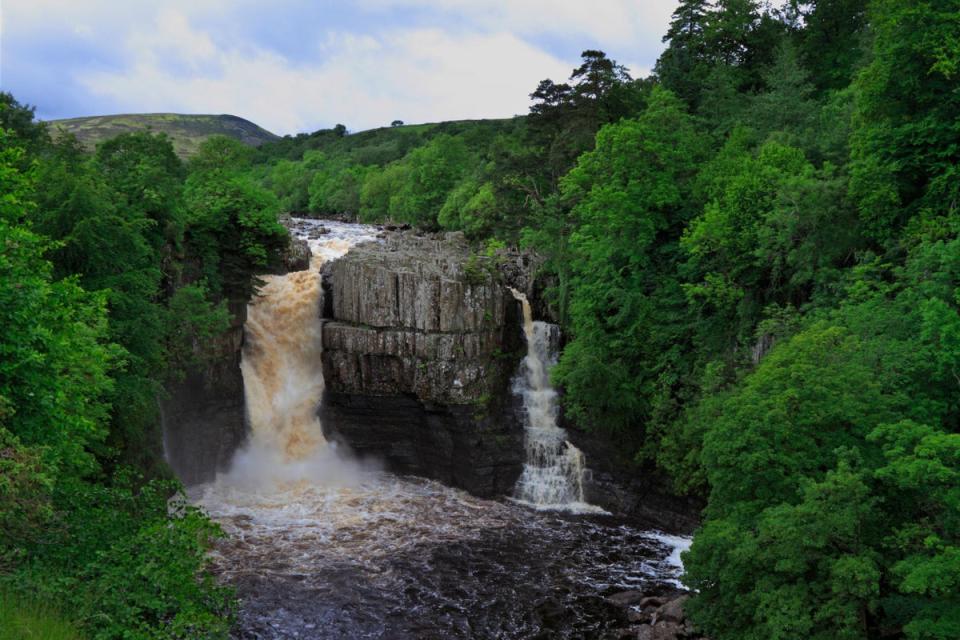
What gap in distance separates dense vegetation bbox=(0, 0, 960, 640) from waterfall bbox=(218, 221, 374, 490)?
2379mm

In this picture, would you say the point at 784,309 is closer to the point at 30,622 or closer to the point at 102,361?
the point at 102,361

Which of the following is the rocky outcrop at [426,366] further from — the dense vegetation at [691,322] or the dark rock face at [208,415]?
the dark rock face at [208,415]

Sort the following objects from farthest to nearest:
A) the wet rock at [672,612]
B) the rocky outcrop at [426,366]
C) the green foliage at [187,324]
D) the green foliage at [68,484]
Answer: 1. the rocky outcrop at [426,366]
2. the green foliage at [187,324]
3. the wet rock at [672,612]
4. the green foliage at [68,484]

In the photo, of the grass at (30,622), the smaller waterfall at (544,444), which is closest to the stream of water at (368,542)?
the smaller waterfall at (544,444)

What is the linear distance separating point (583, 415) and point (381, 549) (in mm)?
10721

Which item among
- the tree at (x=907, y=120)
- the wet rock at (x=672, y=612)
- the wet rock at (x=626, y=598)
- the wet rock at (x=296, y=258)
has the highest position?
the tree at (x=907, y=120)

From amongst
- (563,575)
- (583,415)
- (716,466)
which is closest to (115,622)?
(716,466)

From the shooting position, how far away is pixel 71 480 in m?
14.9

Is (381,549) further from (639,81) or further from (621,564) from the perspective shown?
(639,81)

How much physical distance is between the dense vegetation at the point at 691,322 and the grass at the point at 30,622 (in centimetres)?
27

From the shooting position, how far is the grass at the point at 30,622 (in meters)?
9.38

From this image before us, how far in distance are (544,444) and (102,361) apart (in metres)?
21.0

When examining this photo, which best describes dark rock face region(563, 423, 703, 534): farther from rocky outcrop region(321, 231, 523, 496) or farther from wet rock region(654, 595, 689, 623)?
wet rock region(654, 595, 689, 623)

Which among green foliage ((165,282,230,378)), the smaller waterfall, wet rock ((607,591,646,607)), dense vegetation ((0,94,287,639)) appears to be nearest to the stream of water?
the smaller waterfall
